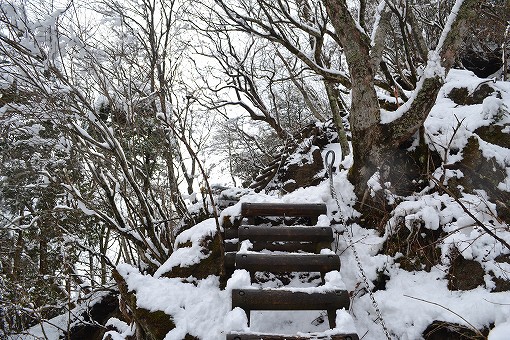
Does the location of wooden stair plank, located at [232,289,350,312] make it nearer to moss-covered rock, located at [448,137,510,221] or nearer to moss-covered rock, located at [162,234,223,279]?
moss-covered rock, located at [162,234,223,279]

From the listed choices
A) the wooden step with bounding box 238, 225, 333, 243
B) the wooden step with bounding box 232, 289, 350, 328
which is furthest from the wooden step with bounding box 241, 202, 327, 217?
the wooden step with bounding box 232, 289, 350, 328

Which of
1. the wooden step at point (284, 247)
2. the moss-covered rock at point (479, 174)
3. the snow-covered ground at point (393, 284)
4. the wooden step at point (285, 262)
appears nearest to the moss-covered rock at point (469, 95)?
the snow-covered ground at point (393, 284)

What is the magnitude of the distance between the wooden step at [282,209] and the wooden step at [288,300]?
3.92 feet

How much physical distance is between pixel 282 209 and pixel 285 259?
0.81m

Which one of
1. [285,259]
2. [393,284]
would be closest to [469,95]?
[393,284]

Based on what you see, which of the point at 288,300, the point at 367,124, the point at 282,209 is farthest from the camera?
the point at 367,124

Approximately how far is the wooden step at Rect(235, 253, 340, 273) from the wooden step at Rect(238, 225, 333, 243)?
0.36 meters

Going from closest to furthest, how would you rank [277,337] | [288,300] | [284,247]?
[277,337] < [288,300] < [284,247]

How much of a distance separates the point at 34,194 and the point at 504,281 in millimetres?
10672

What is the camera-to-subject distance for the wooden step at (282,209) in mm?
3588

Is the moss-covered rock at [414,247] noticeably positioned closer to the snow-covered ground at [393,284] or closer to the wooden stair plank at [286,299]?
the snow-covered ground at [393,284]

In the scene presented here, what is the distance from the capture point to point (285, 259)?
288 centimetres

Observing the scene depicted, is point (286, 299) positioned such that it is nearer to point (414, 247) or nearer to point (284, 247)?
point (284, 247)

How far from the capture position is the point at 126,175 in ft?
15.5
